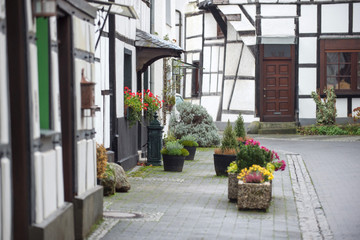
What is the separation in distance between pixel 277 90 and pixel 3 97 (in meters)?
23.7

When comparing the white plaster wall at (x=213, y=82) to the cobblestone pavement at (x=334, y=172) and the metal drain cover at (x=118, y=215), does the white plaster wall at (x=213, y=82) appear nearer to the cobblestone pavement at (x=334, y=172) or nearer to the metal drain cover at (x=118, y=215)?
the cobblestone pavement at (x=334, y=172)

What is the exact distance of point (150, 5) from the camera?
19594 mm

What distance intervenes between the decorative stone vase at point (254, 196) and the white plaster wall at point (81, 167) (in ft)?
8.49

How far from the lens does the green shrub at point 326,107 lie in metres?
28.1

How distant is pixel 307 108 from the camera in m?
28.9

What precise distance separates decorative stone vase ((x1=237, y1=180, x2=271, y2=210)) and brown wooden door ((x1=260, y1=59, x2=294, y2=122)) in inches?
736

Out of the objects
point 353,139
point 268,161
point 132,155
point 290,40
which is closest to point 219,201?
point 268,161

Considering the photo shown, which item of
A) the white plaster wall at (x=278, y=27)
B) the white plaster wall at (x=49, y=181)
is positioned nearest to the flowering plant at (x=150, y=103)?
the white plaster wall at (x=49, y=181)

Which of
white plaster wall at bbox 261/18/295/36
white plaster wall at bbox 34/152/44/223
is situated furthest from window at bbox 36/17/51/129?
white plaster wall at bbox 261/18/295/36

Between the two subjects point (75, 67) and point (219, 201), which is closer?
point (75, 67)

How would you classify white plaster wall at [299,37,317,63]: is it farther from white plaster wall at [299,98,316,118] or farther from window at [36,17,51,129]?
window at [36,17,51,129]

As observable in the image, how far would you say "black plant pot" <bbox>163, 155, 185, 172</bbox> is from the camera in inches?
615

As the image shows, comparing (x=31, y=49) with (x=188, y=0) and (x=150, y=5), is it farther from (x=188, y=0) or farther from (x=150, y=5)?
(x=188, y=0)

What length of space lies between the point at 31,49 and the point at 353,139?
66.7 ft
